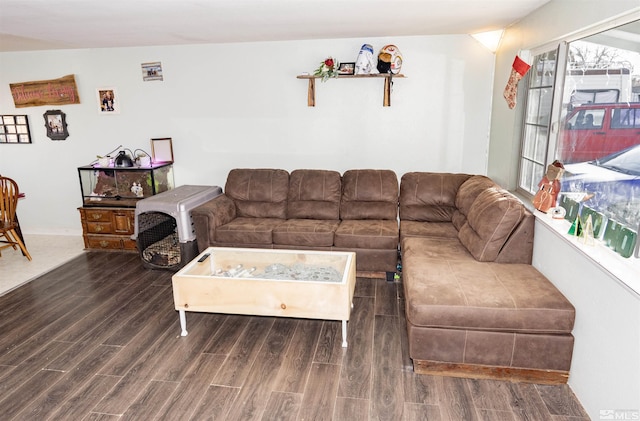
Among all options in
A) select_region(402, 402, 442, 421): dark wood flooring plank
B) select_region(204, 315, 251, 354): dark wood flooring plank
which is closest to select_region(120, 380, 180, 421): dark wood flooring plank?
select_region(204, 315, 251, 354): dark wood flooring plank

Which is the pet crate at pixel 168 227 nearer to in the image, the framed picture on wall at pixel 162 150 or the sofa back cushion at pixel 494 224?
the framed picture on wall at pixel 162 150

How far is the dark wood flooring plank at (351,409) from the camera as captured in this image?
7.07 feet

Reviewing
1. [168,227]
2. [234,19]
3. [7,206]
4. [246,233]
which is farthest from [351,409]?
[7,206]

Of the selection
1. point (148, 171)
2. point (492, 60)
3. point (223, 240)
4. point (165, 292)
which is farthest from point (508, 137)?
point (148, 171)

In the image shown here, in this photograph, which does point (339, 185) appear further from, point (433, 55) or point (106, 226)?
point (106, 226)

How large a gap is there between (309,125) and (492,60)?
77.6 inches

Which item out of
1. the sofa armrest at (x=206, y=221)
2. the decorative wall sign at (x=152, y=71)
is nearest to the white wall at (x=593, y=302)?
the sofa armrest at (x=206, y=221)

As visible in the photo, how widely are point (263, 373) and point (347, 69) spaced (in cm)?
306

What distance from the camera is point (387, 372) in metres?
2.52

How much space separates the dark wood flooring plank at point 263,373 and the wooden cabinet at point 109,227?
7.72 feet

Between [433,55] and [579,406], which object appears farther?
[433,55]

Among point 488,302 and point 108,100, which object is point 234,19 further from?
point 488,302

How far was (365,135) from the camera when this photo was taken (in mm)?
4543

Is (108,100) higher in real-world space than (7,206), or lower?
higher
